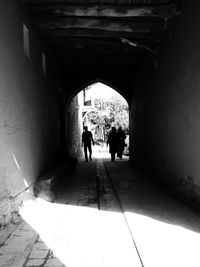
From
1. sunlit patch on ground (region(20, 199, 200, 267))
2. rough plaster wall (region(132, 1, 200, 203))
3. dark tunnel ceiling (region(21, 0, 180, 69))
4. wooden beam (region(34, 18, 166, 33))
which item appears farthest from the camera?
wooden beam (region(34, 18, 166, 33))

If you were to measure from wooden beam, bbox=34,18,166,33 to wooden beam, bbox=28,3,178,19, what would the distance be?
421 millimetres

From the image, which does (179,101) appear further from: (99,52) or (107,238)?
(99,52)

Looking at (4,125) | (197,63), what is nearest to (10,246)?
(4,125)

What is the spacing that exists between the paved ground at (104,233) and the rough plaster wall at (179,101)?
77 cm

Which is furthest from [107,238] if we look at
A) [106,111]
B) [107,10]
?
[106,111]

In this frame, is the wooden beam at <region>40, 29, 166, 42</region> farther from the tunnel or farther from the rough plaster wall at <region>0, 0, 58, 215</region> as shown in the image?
the rough plaster wall at <region>0, 0, 58, 215</region>

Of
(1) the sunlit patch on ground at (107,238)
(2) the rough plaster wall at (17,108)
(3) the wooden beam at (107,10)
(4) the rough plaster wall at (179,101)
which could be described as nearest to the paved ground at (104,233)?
(1) the sunlit patch on ground at (107,238)

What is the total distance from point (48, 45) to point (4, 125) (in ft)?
16.0

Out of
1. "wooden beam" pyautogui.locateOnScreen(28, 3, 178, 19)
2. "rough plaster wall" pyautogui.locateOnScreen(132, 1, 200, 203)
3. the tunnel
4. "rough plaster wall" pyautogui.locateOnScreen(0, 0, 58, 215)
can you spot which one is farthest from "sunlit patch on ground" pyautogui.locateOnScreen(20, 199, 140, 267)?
"wooden beam" pyautogui.locateOnScreen(28, 3, 178, 19)

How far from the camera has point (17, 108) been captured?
520 centimetres

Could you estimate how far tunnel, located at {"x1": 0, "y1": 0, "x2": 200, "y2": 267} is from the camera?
16.0ft

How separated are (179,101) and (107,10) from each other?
6.46 ft

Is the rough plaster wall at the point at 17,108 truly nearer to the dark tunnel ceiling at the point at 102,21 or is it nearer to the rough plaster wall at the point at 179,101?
the dark tunnel ceiling at the point at 102,21

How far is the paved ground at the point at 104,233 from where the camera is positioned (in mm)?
3424
